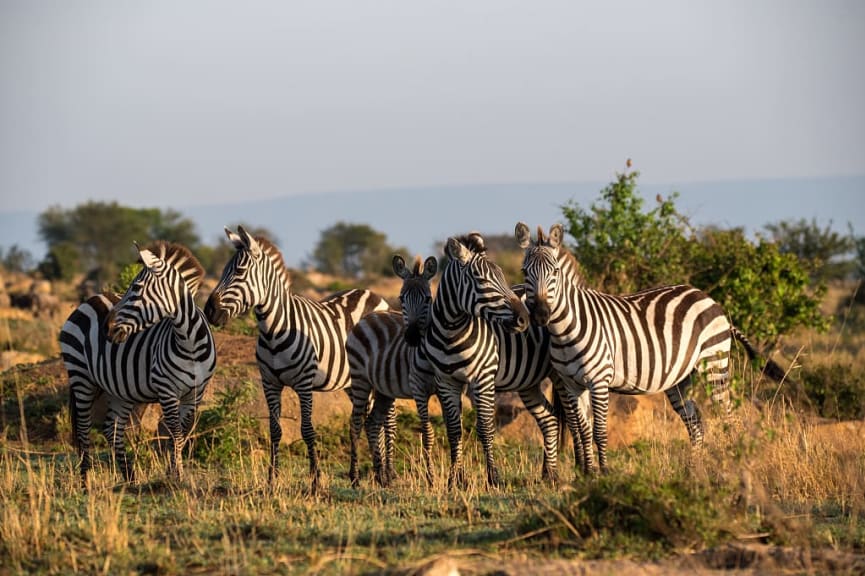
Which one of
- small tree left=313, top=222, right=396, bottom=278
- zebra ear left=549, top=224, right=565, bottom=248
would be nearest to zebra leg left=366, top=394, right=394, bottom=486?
zebra ear left=549, top=224, right=565, bottom=248

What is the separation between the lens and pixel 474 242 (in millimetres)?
9938

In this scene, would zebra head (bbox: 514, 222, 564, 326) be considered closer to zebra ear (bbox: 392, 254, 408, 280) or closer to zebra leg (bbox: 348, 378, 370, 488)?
zebra ear (bbox: 392, 254, 408, 280)

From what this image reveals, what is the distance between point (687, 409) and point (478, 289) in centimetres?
291

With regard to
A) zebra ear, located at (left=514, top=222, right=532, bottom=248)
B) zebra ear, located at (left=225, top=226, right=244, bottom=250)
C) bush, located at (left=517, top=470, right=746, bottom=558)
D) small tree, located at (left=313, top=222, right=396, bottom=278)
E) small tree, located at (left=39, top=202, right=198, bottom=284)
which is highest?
small tree, located at (left=39, top=202, right=198, bottom=284)

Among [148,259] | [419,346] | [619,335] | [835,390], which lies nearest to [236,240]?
[148,259]

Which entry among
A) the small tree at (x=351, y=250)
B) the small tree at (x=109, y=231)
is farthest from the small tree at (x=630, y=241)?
the small tree at (x=109, y=231)

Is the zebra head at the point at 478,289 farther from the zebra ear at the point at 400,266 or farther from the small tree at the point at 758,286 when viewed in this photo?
the small tree at the point at 758,286

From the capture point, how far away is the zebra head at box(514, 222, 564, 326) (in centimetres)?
932

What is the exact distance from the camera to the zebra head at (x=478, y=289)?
934 centimetres

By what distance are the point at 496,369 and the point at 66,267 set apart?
32.6 meters

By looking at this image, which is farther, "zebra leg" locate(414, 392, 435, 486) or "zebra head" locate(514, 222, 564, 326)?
"zebra leg" locate(414, 392, 435, 486)

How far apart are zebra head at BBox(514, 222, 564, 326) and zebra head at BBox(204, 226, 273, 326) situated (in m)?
2.43

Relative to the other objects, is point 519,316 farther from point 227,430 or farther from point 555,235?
point 227,430

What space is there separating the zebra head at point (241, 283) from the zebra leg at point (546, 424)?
2729 millimetres
